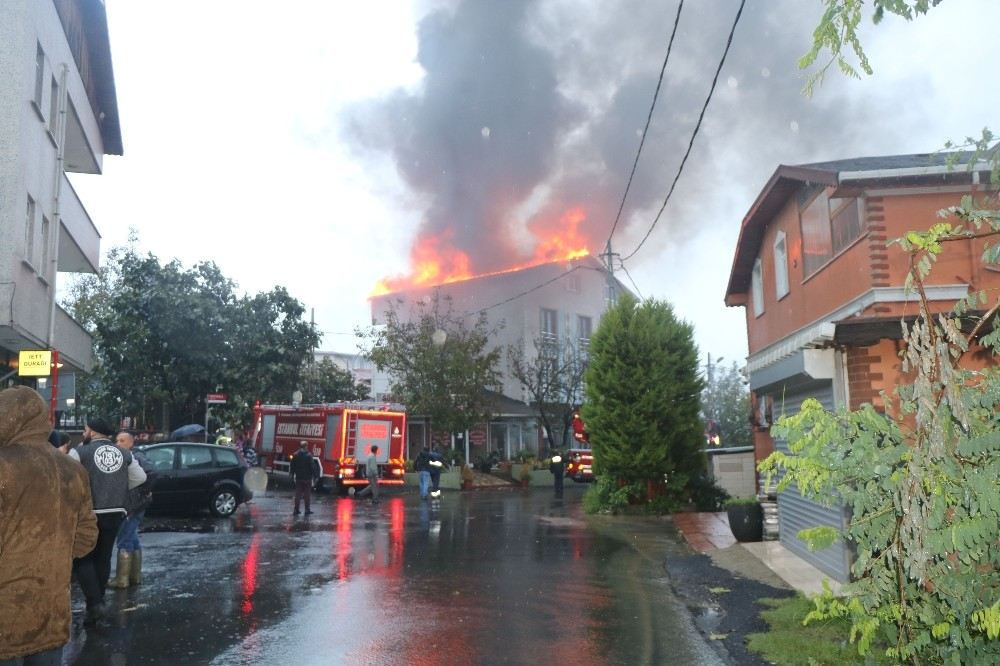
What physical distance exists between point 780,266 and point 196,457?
1145 centimetres

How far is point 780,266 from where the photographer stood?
1334cm

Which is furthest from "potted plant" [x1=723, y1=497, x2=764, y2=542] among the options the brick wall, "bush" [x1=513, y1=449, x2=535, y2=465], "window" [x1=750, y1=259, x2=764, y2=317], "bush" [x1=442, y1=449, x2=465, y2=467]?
"bush" [x1=513, y1=449, x2=535, y2=465]

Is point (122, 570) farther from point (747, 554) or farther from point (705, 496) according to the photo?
point (705, 496)

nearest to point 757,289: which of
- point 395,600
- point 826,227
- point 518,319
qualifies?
point 826,227

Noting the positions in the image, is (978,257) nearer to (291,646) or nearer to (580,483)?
(291,646)

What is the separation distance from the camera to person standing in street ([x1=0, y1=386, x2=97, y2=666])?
3.44 meters

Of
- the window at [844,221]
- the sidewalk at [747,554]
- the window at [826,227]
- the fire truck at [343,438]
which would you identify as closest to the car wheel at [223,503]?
the fire truck at [343,438]

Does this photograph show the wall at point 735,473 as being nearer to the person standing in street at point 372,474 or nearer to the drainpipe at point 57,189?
the person standing in street at point 372,474

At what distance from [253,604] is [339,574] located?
6.25ft

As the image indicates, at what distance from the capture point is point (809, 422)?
15.3ft

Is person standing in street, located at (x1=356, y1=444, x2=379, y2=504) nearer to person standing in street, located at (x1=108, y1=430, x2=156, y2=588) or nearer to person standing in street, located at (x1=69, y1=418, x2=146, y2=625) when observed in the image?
person standing in street, located at (x1=108, y1=430, x2=156, y2=588)

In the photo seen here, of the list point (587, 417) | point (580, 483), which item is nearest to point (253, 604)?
point (587, 417)

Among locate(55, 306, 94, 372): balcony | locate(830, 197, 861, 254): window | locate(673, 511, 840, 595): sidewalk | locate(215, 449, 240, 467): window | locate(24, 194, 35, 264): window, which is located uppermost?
locate(24, 194, 35, 264): window

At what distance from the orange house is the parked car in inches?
412
